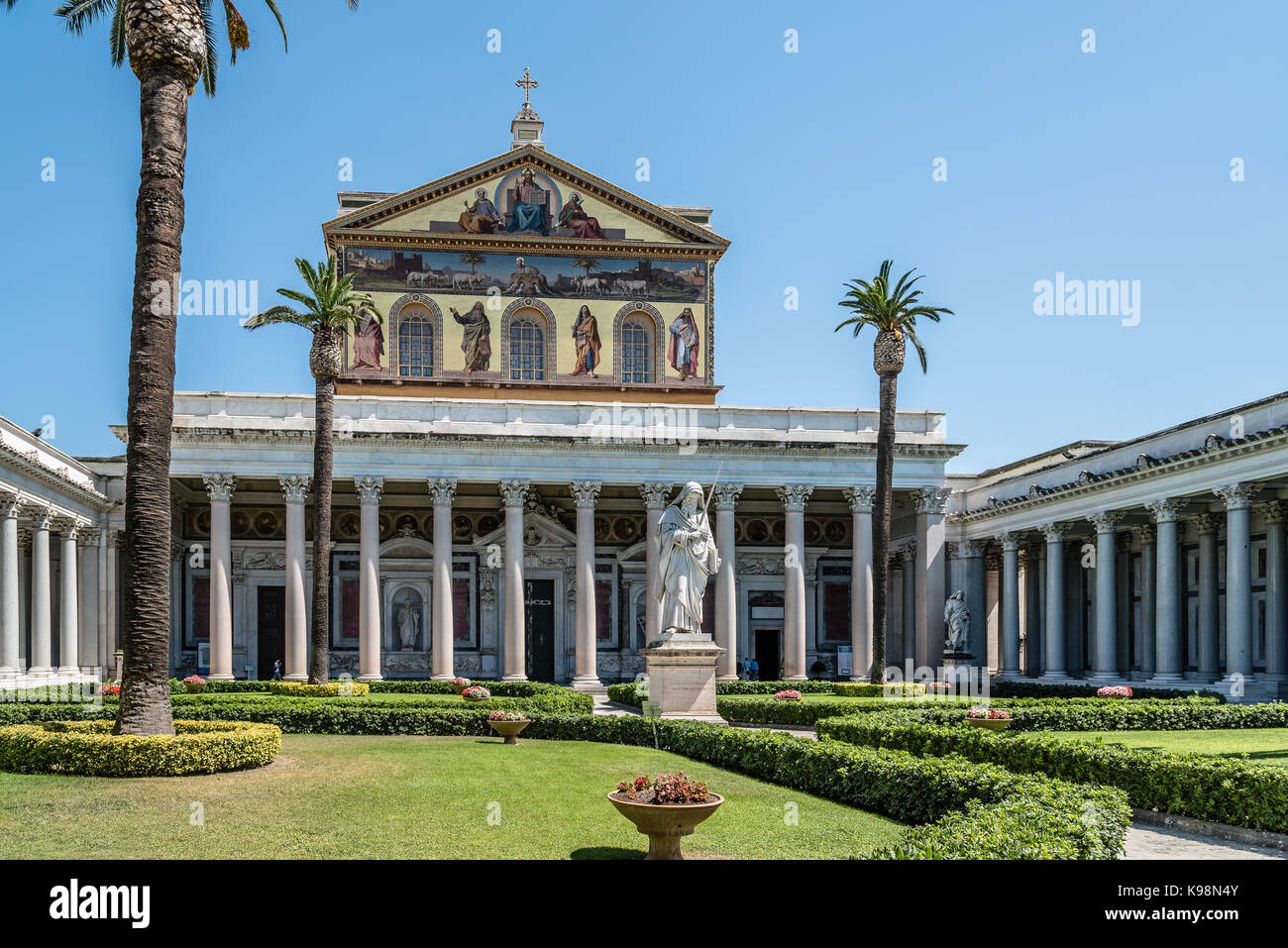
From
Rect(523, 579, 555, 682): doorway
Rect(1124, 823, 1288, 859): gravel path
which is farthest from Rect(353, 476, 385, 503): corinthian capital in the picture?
Rect(1124, 823, 1288, 859): gravel path

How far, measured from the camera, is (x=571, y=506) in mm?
51750

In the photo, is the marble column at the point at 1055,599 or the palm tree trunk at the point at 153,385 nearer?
the palm tree trunk at the point at 153,385

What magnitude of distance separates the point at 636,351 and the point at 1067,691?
22294mm

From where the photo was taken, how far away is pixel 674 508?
24.6 meters

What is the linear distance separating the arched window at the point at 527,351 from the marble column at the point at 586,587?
7.62 meters

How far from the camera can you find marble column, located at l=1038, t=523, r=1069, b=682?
45125 mm

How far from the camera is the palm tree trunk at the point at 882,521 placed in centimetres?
3891

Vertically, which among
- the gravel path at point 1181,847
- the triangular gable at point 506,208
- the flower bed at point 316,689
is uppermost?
the triangular gable at point 506,208

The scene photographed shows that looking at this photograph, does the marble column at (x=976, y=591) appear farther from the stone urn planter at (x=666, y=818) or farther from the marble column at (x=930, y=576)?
the stone urn planter at (x=666, y=818)

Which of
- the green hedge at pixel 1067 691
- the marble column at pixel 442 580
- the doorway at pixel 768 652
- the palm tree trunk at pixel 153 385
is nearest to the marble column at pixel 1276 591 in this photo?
the green hedge at pixel 1067 691

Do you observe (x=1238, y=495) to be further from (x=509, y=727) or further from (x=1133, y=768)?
(x=509, y=727)
